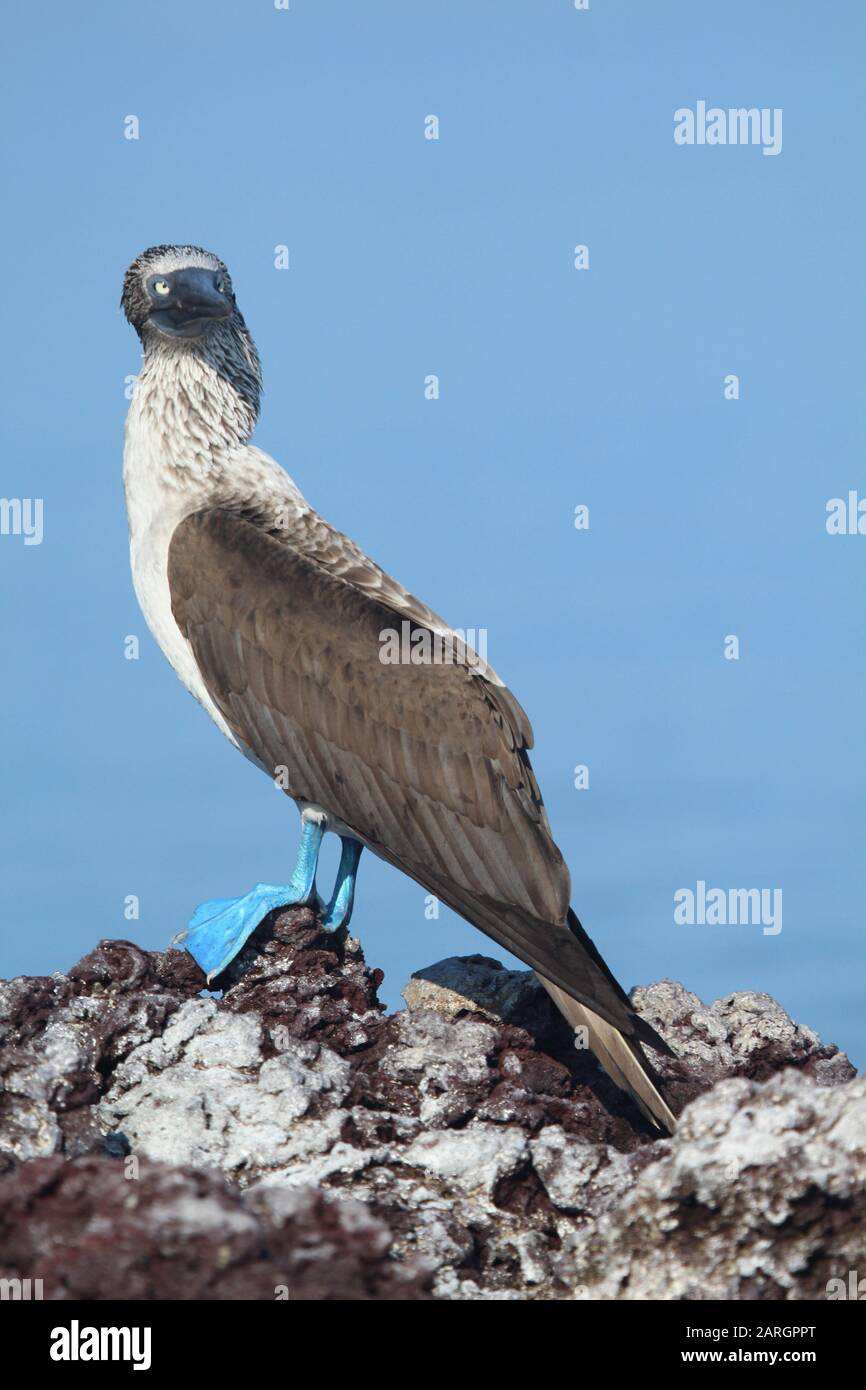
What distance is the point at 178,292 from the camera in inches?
437

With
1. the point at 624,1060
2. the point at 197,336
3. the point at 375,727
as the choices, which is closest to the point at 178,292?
the point at 197,336

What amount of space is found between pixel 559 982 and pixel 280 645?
2644mm

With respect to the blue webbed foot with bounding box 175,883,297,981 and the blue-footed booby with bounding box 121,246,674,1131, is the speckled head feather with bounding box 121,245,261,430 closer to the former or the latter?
the blue-footed booby with bounding box 121,246,674,1131

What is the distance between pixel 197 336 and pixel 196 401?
0.49 m

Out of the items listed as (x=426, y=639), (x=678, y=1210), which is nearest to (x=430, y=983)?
(x=426, y=639)

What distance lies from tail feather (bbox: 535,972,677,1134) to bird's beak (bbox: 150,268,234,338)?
16.1ft

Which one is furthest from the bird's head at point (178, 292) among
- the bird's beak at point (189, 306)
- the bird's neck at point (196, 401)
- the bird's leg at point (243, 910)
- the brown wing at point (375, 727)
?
the bird's leg at point (243, 910)

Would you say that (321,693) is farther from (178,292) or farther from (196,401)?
(178,292)

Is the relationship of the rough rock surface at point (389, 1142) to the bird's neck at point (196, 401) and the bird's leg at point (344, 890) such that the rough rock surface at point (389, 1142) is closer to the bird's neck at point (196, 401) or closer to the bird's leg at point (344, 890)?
the bird's leg at point (344, 890)

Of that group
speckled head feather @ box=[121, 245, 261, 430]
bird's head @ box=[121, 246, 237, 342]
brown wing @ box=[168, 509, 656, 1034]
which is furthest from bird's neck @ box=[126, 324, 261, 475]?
brown wing @ box=[168, 509, 656, 1034]

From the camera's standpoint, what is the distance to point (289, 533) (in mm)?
10617

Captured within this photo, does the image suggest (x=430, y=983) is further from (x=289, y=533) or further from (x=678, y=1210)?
(x=678, y=1210)

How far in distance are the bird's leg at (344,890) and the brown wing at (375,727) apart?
59 centimetres

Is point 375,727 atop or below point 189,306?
below
